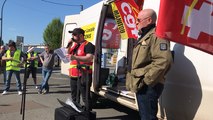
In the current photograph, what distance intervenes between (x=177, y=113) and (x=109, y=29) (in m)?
5.35

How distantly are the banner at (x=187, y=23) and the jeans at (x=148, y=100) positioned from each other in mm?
1080

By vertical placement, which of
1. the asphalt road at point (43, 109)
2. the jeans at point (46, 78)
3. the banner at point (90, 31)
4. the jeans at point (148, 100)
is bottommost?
the asphalt road at point (43, 109)

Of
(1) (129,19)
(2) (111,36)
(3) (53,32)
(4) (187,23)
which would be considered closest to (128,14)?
(1) (129,19)

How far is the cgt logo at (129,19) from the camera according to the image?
6359 mm

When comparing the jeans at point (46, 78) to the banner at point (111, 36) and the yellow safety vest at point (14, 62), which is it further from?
the banner at point (111, 36)

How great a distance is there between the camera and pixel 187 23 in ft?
9.07

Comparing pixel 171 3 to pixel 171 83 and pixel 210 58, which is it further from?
pixel 171 83

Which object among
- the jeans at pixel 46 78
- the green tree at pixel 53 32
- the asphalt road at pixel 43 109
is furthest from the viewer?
the green tree at pixel 53 32

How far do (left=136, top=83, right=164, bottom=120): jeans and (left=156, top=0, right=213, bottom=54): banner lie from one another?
3.54 ft

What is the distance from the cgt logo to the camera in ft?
20.9

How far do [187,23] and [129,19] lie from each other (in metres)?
3.68

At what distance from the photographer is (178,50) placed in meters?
4.23

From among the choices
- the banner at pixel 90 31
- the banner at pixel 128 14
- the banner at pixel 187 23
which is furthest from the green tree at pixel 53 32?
the banner at pixel 187 23

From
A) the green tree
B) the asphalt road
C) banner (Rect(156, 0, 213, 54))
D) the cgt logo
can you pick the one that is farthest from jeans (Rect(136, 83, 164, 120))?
the green tree
